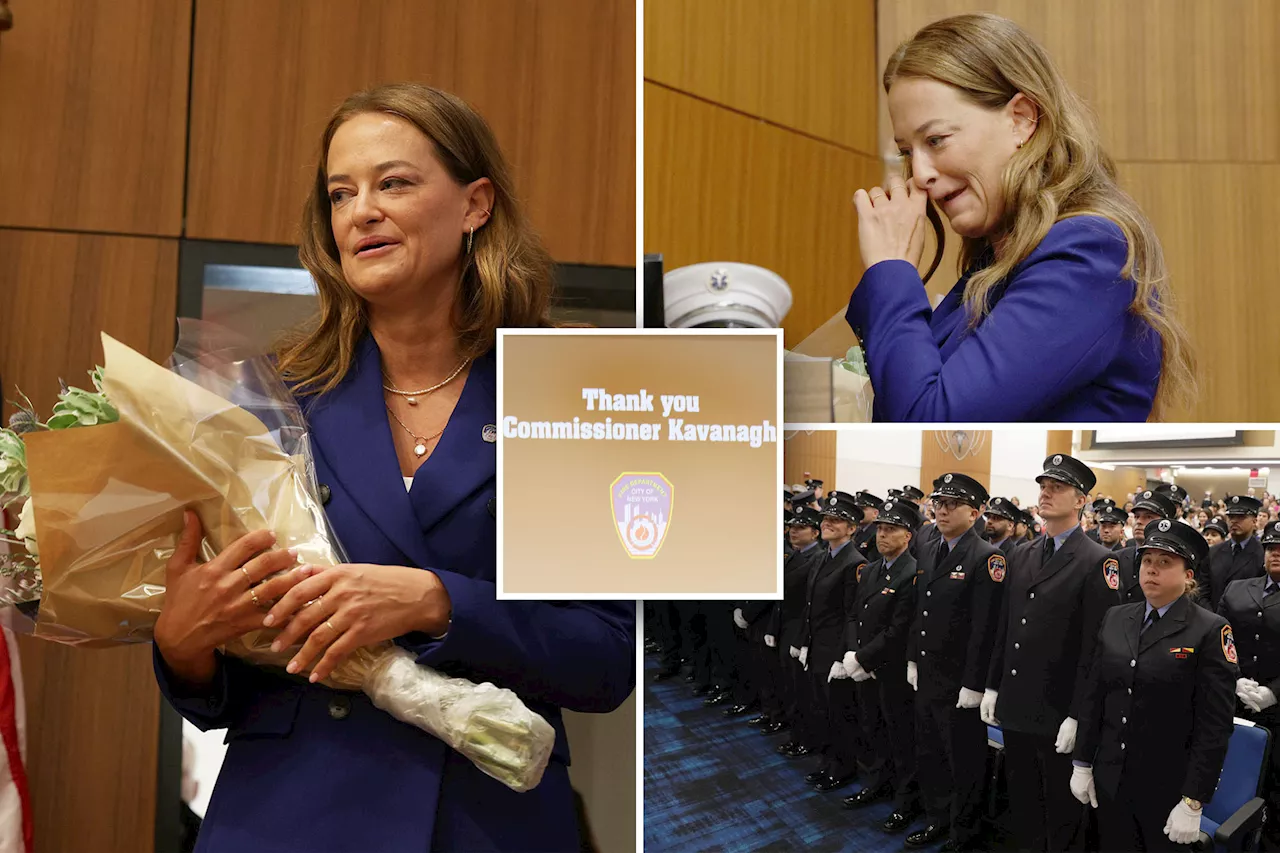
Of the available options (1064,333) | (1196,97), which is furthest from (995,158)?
(1196,97)

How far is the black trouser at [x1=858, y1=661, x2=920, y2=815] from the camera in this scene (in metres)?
1.62

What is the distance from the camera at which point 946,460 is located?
1630 millimetres

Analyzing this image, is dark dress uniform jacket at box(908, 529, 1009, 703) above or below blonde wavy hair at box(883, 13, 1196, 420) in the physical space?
below

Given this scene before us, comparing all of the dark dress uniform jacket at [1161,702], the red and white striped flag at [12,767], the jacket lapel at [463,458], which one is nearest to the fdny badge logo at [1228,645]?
the dark dress uniform jacket at [1161,702]

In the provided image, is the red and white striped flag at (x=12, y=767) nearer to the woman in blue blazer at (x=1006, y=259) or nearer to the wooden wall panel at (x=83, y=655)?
the wooden wall panel at (x=83, y=655)

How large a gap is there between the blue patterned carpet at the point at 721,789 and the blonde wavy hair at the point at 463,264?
68 centimetres

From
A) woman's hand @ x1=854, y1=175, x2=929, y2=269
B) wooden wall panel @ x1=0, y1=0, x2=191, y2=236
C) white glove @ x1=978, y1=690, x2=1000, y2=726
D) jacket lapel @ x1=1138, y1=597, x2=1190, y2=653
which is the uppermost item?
wooden wall panel @ x1=0, y1=0, x2=191, y2=236

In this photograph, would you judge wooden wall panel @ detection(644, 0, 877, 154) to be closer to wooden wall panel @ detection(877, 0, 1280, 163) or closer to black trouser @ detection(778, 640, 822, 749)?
wooden wall panel @ detection(877, 0, 1280, 163)

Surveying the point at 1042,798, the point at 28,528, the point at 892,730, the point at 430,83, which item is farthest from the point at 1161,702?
the point at 430,83

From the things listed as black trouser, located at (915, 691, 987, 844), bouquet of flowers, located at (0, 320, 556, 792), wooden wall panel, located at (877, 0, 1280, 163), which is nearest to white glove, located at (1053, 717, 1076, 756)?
black trouser, located at (915, 691, 987, 844)

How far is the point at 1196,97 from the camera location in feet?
5.96

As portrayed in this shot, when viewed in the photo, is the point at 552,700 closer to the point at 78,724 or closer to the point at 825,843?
the point at 825,843

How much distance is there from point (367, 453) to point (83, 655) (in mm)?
1114

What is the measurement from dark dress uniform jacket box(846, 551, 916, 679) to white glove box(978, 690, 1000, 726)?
135mm
